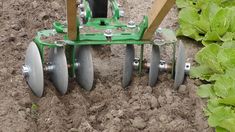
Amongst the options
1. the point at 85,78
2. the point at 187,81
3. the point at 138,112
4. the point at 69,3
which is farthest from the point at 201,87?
the point at 69,3

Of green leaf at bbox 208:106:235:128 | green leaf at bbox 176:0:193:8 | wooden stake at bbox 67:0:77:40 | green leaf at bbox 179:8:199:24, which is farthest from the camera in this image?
green leaf at bbox 176:0:193:8

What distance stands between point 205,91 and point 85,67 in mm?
696

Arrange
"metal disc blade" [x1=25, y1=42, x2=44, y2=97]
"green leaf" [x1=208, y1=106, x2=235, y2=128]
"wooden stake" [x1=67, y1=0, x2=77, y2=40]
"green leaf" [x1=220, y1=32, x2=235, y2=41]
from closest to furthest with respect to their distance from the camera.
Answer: "wooden stake" [x1=67, y1=0, x2=77, y2=40] → "green leaf" [x1=208, y1=106, x2=235, y2=128] → "metal disc blade" [x1=25, y1=42, x2=44, y2=97] → "green leaf" [x1=220, y1=32, x2=235, y2=41]

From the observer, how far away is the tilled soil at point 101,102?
10.4 ft

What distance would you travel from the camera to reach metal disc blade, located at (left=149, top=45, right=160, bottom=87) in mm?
3334

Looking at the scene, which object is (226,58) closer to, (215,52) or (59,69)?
(215,52)

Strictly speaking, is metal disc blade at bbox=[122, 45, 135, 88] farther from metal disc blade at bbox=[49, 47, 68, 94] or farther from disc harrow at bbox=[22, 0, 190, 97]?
metal disc blade at bbox=[49, 47, 68, 94]

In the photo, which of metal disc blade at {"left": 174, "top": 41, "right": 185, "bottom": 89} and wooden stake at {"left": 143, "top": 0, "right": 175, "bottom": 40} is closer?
wooden stake at {"left": 143, "top": 0, "right": 175, "bottom": 40}

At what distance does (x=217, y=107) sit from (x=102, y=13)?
0.92 metres

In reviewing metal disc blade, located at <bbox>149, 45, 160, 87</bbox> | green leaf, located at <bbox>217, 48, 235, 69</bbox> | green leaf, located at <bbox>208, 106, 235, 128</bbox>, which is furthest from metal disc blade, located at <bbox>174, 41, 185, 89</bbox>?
green leaf, located at <bbox>208, 106, 235, 128</bbox>

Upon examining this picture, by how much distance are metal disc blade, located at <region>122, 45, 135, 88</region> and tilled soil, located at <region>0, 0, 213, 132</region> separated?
6cm

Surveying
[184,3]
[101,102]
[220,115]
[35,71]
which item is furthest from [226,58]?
[35,71]

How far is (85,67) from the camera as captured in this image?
11.0 feet

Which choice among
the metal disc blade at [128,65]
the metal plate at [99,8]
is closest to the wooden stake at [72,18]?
the metal disc blade at [128,65]
